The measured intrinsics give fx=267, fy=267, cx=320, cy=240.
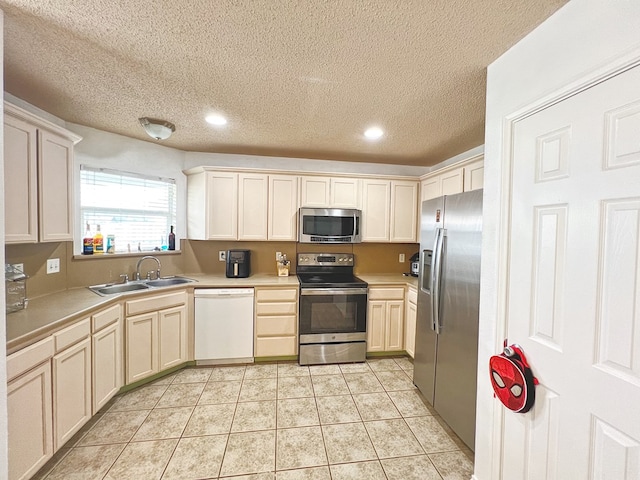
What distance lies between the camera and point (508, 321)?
134 centimetres

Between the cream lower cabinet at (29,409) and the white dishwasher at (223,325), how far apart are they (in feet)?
4.30

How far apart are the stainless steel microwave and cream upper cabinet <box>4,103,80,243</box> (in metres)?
2.09

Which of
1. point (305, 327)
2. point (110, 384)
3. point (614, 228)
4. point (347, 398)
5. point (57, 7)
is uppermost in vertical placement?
point (57, 7)

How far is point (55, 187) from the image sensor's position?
6.29 feet

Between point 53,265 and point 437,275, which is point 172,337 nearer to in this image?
point 53,265

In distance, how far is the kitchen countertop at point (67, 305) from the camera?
146 cm

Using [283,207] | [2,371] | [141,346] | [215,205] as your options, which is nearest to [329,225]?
[283,207]

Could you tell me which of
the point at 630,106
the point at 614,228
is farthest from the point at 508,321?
the point at 630,106

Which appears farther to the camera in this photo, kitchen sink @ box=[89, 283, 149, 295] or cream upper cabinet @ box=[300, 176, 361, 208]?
cream upper cabinet @ box=[300, 176, 361, 208]

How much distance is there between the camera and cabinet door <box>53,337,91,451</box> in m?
1.62

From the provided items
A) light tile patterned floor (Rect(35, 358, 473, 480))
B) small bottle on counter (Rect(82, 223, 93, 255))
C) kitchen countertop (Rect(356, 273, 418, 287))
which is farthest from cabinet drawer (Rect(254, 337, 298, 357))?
small bottle on counter (Rect(82, 223, 93, 255))

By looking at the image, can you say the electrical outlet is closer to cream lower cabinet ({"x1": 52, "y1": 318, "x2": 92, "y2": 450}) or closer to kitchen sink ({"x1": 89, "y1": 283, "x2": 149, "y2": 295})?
kitchen sink ({"x1": 89, "y1": 283, "x2": 149, "y2": 295})

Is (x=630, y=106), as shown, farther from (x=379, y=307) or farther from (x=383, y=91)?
(x=379, y=307)

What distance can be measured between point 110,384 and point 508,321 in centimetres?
283
